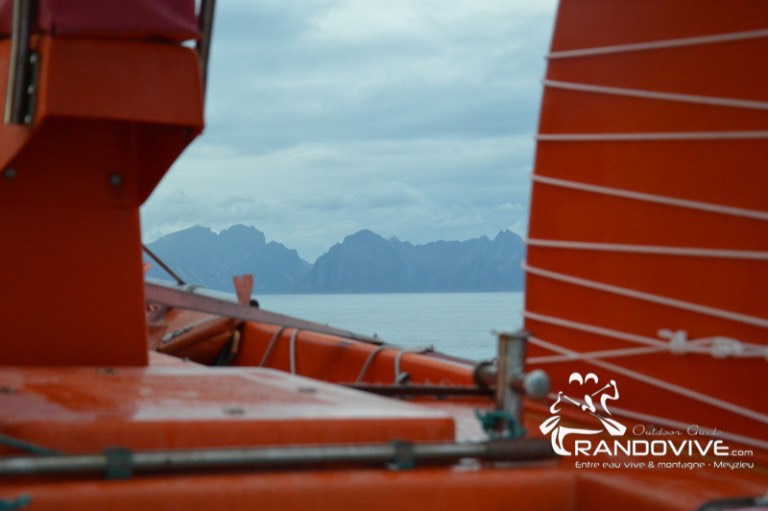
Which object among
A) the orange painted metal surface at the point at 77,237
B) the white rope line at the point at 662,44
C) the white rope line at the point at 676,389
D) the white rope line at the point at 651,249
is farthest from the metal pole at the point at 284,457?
the orange painted metal surface at the point at 77,237

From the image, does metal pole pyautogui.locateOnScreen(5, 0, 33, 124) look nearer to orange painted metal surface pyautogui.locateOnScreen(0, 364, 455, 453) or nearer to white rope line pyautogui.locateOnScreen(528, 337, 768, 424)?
orange painted metal surface pyautogui.locateOnScreen(0, 364, 455, 453)

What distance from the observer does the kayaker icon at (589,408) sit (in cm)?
299

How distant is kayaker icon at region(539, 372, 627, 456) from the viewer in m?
2.99

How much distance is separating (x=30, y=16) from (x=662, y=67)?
1.72 metres

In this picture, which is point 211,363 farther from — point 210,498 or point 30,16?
point 210,498

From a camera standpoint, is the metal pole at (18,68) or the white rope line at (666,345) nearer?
the white rope line at (666,345)

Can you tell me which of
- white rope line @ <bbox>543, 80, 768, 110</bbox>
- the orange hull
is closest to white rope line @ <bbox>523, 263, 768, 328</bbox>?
the orange hull

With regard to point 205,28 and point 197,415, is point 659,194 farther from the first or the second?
point 205,28

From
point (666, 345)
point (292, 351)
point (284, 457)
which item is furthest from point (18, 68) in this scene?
point (292, 351)

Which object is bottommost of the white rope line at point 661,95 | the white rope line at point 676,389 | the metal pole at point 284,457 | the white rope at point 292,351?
the white rope at point 292,351

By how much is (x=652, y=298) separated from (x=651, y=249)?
126 millimetres

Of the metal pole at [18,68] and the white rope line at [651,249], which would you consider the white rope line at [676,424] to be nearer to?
the white rope line at [651,249]

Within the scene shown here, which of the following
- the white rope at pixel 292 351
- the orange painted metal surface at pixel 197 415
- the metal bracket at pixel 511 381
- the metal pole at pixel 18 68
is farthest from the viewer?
the white rope at pixel 292 351

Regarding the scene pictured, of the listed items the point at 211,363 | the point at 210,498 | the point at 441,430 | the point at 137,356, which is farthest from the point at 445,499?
the point at 211,363
